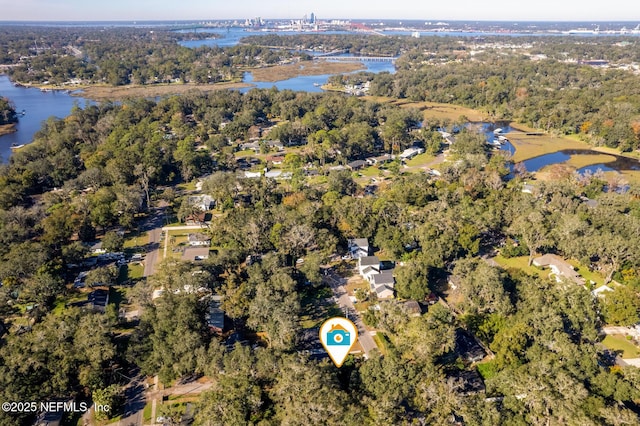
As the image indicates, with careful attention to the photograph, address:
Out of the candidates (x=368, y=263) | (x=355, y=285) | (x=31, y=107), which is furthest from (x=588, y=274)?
(x=31, y=107)

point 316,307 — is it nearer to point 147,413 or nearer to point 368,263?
point 368,263

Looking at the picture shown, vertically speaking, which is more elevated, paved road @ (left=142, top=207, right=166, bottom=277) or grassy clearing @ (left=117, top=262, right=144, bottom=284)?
paved road @ (left=142, top=207, right=166, bottom=277)

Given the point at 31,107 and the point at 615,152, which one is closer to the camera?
the point at 615,152

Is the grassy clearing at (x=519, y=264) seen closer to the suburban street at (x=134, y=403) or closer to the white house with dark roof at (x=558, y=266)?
the white house with dark roof at (x=558, y=266)

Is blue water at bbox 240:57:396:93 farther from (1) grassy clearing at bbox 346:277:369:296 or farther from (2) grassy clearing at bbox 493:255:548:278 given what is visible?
(1) grassy clearing at bbox 346:277:369:296

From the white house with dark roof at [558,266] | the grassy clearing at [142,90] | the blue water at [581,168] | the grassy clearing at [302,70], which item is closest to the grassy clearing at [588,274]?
the white house with dark roof at [558,266]

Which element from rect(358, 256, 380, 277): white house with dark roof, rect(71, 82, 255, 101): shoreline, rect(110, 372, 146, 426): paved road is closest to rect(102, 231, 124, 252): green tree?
rect(110, 372, 146, 426): paved road
